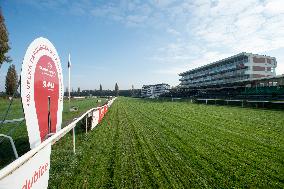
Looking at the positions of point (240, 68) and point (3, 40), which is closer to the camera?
point (3, 40)

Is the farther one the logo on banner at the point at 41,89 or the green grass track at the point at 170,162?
the green grass track at the point at 170,162

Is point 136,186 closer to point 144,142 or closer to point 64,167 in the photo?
point 64,167

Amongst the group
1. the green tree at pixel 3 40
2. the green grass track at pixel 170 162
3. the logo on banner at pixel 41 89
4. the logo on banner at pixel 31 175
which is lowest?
the green grass track at pixel 170 162

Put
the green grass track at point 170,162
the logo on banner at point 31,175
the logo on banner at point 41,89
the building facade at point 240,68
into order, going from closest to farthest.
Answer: the logo on banner at point 31,175
the logo on banner at point 41,89
the green grass track at point 170,162
the building facade at point 240,68

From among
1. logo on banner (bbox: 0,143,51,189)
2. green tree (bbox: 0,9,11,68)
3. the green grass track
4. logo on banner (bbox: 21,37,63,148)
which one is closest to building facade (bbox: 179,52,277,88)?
green tree (bbox: 0,9,11,68)

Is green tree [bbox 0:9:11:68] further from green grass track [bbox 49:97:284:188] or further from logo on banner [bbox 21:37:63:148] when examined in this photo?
logo on banner [bbox 21:37:63:148]

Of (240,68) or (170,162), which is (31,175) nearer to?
(170,162)

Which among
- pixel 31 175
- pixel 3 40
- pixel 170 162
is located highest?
pixel 3 40

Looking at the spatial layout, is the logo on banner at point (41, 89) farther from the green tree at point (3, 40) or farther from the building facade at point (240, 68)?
the building facade at point (240, 68)

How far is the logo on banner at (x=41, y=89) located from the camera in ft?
12.1

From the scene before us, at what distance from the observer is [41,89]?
13.8 ft

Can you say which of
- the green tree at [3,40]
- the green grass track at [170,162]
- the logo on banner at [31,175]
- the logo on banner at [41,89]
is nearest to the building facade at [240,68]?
the green tree at [3,40]

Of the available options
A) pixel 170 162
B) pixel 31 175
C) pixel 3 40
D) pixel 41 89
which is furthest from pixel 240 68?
pixel 31 175

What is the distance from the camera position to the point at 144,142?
10.5m
